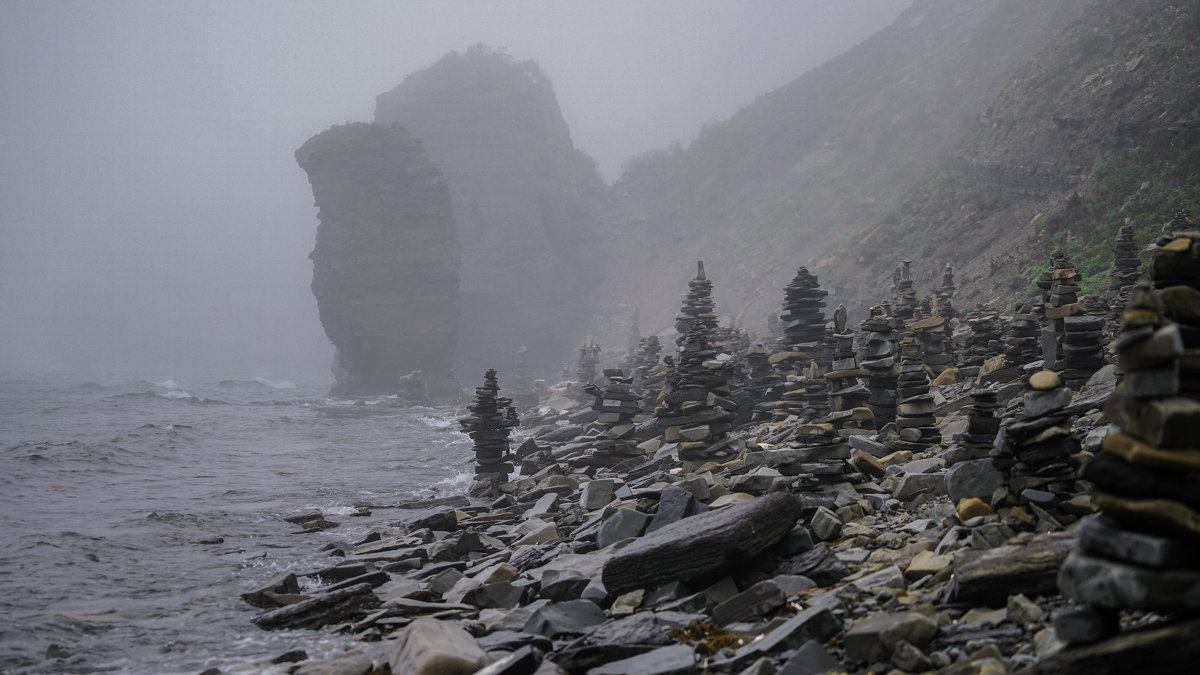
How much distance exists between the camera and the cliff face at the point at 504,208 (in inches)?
3770

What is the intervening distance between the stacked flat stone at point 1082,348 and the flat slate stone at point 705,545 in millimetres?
6840

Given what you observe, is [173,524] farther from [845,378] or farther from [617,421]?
[845,378]

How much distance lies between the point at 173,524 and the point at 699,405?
11.2 metres

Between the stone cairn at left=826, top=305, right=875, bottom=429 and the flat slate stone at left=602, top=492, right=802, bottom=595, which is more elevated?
the stone cairn at left=826, top=305, right=875, bottom=429

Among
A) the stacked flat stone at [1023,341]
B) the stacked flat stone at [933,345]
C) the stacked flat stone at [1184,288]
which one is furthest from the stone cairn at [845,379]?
the stacked flat stone at [1184,288]

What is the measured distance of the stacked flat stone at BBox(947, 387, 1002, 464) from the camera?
716cm

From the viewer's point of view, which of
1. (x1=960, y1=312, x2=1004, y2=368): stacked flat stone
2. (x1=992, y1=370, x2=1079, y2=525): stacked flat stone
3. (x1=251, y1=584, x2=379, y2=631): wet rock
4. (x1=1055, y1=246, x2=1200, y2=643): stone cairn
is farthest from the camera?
(x1=960, y1=312, x2=1004, y2=368): stacked flat stone

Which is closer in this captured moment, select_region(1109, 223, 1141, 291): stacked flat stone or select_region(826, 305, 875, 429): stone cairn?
select_region(826, 305, 875, 429): stone cairn

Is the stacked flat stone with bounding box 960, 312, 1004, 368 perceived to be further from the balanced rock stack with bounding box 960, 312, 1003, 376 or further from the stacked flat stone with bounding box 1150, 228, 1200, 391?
the stacked flat stone with bounding box 1150, 228, 1200, 391

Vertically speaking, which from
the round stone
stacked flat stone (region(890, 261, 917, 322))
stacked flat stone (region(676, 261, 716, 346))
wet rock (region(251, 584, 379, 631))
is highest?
stacked flat stone (region(676, 261, 716, 346))

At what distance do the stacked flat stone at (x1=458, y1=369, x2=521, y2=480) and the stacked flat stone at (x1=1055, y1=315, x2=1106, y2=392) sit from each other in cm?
1241

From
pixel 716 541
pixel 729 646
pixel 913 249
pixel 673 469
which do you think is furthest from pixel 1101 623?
pixel 913 249

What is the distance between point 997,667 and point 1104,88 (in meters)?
37.5

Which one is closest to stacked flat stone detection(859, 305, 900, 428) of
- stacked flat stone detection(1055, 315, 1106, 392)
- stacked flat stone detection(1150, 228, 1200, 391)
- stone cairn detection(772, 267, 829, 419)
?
stacked flat stone detection(1055, 315, 1106, 392)
